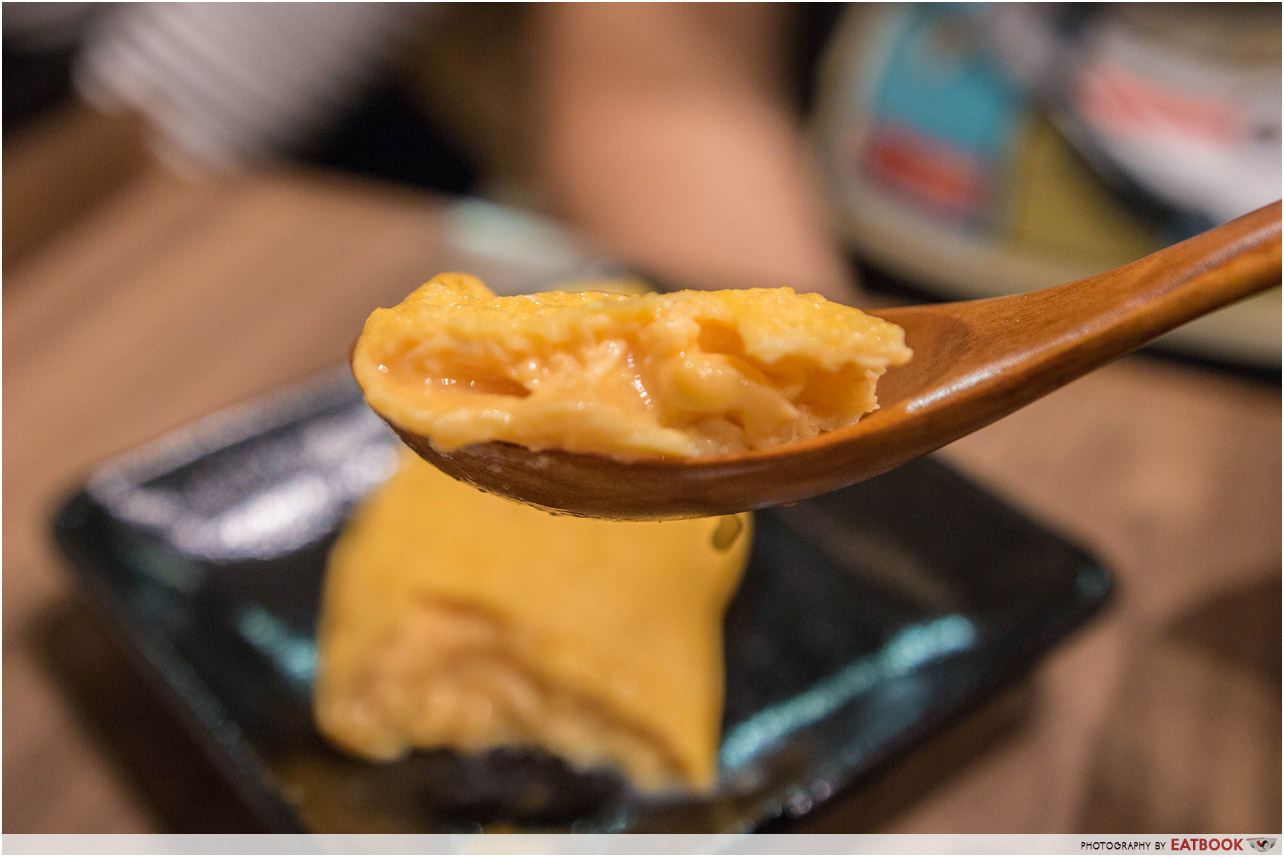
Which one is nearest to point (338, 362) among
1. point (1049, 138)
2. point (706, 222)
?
point (706, 222)

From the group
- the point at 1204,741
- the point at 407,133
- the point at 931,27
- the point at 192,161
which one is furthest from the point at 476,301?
the point at 407,133

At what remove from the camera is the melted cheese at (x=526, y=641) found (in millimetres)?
745

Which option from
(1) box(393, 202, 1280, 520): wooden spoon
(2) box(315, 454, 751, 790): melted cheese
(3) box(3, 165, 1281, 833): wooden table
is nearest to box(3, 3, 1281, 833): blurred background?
(3) box(3, 165, 1281, 833): wooden table

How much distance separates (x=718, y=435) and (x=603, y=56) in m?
1.53

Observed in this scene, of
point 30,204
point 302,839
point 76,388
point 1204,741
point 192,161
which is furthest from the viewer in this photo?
point 192,161

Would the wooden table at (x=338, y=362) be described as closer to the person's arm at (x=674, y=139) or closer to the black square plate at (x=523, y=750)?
the black square plate at (x=523, y=750)

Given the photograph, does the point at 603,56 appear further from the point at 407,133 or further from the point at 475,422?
the point at 475,422

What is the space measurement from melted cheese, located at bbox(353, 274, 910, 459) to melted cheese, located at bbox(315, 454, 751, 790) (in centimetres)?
31

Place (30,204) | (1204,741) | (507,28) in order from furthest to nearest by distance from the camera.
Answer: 1. (507,28)
2. (30,204)
3. (1204,741)

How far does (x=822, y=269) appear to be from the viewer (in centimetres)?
177

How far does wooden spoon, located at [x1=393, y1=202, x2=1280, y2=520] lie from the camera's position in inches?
18.4

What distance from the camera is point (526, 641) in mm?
765

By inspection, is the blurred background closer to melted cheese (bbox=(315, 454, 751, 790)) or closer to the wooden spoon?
melted cheese (bbox=(315, 454, 751, 790))

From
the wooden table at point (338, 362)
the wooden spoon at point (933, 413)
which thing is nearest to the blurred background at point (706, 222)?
the wooden table at point (338, 362)
